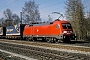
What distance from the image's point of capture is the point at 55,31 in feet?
95.7

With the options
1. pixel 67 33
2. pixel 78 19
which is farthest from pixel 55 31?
pixel 78 19

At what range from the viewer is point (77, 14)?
43562 mm

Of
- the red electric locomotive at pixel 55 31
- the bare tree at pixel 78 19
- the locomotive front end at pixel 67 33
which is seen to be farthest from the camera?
the bare tree at pixel 78 19

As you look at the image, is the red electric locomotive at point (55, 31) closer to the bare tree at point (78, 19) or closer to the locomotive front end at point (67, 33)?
the locomotive front end at point (67, 33)

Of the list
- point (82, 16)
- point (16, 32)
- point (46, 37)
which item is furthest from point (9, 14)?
point (46, 37)

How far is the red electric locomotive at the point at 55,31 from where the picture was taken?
2770 cm

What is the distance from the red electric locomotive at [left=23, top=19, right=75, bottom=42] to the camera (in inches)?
1091

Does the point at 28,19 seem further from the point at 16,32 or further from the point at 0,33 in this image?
the point at 16,32

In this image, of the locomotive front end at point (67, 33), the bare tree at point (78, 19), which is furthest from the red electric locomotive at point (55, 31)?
the bare tree at point (78, 19)

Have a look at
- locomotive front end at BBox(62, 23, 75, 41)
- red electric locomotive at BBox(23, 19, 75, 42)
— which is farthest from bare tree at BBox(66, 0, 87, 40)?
locomotive front end at BBox(62, 23, 75, 41)

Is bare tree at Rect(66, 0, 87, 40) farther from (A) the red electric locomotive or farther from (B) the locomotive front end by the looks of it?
(B) the locomotive front end

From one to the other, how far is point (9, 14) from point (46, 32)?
88.9 m

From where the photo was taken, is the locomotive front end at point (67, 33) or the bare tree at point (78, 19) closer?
the locomotive front end at point (67, 33)

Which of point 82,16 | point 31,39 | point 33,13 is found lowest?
point 31,39
